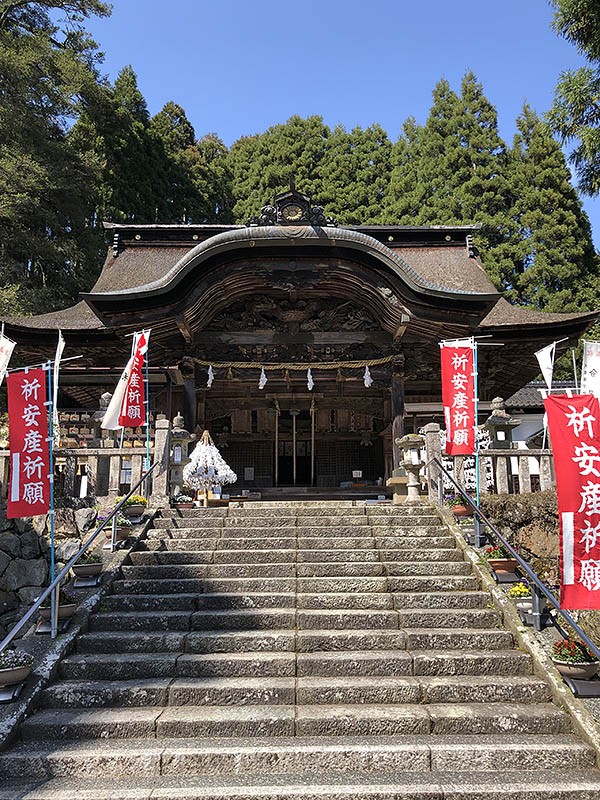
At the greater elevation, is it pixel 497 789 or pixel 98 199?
pixel 98 199

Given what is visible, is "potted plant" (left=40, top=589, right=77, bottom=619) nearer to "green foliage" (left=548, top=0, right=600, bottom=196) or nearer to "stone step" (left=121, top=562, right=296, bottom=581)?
"stone step" (left=121, top=562, right=296, bottom=581)

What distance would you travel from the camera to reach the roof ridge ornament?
35.1ft

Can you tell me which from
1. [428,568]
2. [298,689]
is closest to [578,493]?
[428,568]

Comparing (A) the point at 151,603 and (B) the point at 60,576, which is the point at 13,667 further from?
(A) the point at 151,603

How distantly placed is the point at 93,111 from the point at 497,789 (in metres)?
25.7

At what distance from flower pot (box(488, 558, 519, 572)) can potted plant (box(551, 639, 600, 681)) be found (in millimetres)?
1393

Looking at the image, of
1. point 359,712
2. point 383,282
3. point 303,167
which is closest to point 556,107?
point 383,282

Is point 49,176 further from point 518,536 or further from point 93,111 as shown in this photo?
point 518,536

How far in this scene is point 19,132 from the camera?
59.6 ft

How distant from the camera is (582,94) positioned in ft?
43.9

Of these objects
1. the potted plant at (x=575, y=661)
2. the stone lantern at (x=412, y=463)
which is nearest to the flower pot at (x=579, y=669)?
the potted plant at (x=575, y=661)

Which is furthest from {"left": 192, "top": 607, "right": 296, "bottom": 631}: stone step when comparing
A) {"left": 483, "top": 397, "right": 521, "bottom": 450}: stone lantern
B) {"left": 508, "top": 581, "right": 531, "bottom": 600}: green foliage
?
{"left": 483, "top": 397, "right": 521, "bottom": 450}: stone lantern

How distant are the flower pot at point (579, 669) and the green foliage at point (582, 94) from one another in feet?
41.2

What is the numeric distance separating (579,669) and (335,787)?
241cm
